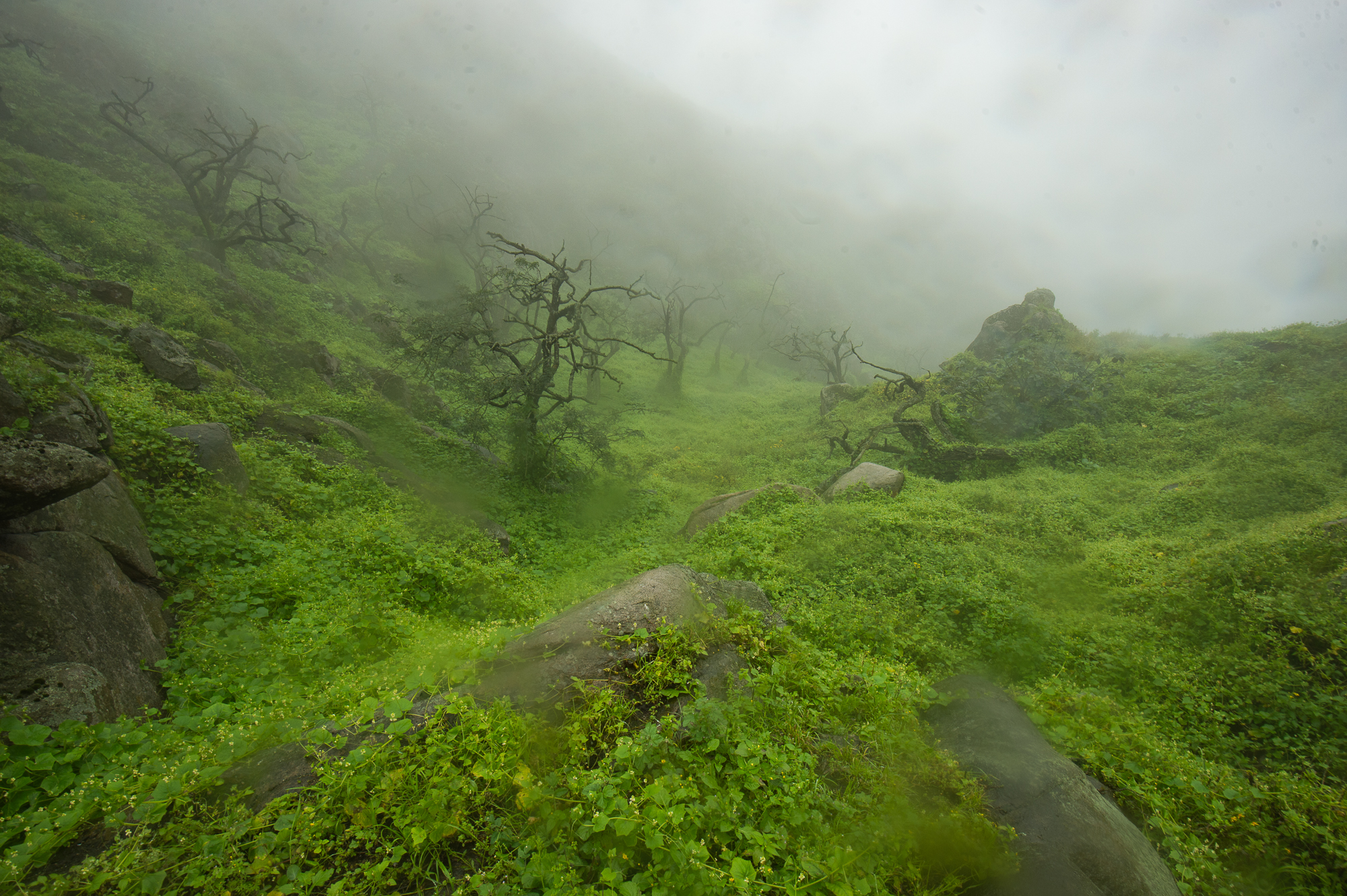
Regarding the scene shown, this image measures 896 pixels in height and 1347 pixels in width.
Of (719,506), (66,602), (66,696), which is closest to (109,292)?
(66,602)

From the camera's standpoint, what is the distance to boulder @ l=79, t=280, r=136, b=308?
1238 cm

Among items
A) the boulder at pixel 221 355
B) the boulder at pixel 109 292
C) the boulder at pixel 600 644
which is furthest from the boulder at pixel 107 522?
the boulder at pixel 109 292

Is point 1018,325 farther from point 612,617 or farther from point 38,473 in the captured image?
point 38,473

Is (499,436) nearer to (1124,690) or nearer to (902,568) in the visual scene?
(902,568)

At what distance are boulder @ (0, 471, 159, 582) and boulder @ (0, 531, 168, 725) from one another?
22 centimetres

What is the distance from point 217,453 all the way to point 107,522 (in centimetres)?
266

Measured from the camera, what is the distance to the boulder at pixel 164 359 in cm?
1030

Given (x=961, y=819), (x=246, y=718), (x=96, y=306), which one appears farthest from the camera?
(x=96, y=306)

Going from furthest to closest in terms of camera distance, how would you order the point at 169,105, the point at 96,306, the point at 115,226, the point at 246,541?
the point at 169,105 < the point at 115,226 < the point at 96,306 < the point at 246,541

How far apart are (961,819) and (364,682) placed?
4.93 meters

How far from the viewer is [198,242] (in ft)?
69.8

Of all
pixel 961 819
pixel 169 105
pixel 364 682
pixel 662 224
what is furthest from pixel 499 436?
pixel 662 224

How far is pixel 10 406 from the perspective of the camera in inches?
214

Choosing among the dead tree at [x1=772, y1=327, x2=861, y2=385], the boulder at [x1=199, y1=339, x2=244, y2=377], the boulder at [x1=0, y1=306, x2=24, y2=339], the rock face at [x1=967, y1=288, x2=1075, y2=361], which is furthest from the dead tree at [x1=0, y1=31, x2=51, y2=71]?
the rock face at [x1=967, y1=288, x2=1075, y2=361]
